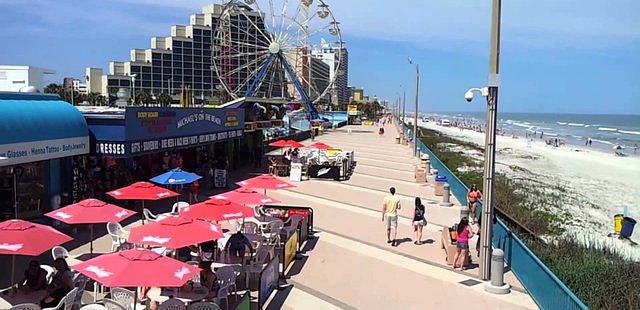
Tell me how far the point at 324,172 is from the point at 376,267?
1521cm

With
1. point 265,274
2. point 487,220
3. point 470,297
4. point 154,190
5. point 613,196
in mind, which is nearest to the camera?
point 265,274

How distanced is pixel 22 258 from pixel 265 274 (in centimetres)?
593

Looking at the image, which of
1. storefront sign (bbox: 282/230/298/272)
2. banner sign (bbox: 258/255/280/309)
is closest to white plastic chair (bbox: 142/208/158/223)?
storefront sign (bbox: 282/230/298/272)

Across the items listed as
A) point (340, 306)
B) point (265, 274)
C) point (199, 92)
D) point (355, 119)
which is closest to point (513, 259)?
point (340, 306)

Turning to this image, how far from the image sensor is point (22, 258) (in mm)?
12172

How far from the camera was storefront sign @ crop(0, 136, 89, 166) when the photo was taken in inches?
497

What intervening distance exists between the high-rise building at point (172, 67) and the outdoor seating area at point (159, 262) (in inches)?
5132

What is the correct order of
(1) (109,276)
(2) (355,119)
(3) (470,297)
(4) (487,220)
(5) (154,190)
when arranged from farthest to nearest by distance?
(2) (355,119) → (5) (154,190) → (4) (487,220) → (3) (470,297) → (1) (109,276)

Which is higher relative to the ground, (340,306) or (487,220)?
(487,220)

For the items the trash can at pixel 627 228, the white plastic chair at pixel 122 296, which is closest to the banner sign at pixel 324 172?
the trash can at pixel 627 228

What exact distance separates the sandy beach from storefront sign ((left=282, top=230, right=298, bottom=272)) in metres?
9.18

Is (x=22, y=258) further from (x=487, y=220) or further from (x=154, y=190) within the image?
(x=487, y=220)

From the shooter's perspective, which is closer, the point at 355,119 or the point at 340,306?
the point at 340,306

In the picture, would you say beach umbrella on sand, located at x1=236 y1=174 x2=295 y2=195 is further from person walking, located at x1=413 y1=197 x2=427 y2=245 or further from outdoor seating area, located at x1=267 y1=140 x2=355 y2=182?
outdoor seating area, located at x1=267 y1=140 x2=355 y2=182
